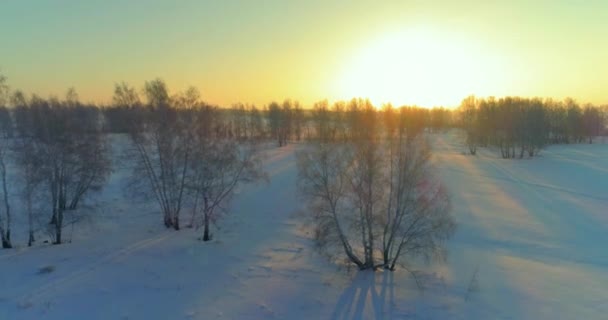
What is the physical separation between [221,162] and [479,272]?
52.3 ft

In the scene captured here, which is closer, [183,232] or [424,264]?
[424,264]

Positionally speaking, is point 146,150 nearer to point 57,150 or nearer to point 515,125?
point 57,150

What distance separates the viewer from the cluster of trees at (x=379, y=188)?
57.8 feet

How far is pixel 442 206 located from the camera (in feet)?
59.7

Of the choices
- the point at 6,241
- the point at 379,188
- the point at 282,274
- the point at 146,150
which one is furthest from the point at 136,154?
the point at 379,188

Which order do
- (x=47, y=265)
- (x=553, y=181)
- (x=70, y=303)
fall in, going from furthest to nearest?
(x=553, y=181), (x=47, y=265), (x=70, y=303)

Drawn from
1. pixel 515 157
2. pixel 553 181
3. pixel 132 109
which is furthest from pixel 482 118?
pixel 132 109

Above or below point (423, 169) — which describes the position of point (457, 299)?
below

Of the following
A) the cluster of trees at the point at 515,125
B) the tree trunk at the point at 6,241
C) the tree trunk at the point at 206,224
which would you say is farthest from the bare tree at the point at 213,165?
the cluster of trees at the point at 515,125

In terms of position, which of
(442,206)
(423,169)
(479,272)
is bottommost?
(479,272)

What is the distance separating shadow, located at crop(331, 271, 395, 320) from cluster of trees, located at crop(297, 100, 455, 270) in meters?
0.86

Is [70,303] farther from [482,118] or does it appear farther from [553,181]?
[482,118]

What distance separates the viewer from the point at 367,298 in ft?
52.5

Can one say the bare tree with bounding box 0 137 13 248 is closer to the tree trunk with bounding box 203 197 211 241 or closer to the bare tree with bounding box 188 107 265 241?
the bare tree with bounding box 188 107 265 241
